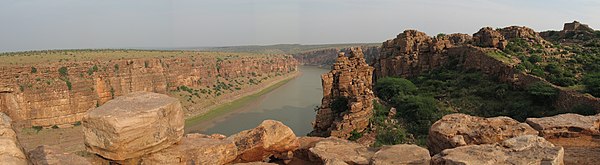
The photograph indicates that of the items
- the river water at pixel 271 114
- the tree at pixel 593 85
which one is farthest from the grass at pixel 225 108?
the tree at pixel 593 85

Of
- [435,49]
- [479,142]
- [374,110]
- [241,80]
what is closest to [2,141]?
[479,142]

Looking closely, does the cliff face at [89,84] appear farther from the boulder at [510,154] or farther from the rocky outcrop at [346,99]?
the boulder at [510,154]

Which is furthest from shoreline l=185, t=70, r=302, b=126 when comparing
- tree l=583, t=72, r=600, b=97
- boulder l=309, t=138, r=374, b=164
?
tree l=583, t=72, r=600, b=97

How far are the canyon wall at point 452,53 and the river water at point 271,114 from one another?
8.59m

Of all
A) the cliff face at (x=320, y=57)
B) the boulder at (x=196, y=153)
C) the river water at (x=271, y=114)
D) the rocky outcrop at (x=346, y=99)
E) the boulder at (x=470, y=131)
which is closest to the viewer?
→ the boulder at (x=196, y=153)

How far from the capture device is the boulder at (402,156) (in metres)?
6.21

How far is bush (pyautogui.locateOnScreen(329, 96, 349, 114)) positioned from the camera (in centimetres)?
1961

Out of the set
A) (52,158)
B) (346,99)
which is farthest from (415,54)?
(52,158)

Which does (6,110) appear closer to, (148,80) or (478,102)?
(148,80)

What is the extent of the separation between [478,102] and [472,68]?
552cm

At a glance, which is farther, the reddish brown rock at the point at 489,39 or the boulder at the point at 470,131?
the reddish brown rock at the point at 489,39

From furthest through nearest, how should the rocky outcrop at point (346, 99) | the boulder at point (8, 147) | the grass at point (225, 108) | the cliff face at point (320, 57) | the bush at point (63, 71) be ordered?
the cliff face at point (320, 57) → the grass at point (225, 108) → the bush at point (63, 71) → the rocky outcrop at point (346, 99) → the boulder at point (8, 147)

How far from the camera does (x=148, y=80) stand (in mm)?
37531

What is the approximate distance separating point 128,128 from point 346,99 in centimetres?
1543
